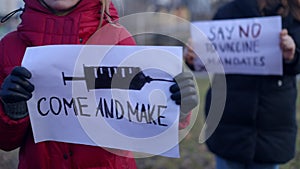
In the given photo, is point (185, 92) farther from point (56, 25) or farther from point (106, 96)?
point (56, 25)

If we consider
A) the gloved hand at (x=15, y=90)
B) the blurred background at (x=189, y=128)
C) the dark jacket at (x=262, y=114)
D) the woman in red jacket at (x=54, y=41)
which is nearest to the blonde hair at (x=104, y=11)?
the woman in red jacket at (x=54, y=41)

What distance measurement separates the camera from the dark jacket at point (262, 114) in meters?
3.03

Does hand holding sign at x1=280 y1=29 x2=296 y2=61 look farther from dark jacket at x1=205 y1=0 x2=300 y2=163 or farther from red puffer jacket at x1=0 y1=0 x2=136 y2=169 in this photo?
red puffer jacket at x1=0 y1=0 x2=136 y2=169

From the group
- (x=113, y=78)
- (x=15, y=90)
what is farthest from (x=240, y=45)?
(x=15, y=90)

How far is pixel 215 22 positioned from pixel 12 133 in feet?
6.37

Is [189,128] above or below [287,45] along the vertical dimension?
above

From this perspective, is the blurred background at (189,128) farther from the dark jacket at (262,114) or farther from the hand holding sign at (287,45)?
the hand holding sign at (287,45)

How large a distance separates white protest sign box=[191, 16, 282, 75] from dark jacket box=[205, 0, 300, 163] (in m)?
0.07

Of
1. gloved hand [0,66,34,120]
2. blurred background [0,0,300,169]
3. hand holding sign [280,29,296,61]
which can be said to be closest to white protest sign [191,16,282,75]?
hand holding sign [280,29,296,61]

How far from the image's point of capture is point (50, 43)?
1937mm

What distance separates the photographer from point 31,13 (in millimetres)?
1944

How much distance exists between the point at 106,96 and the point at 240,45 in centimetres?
166

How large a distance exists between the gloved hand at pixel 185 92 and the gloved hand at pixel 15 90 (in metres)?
0.52

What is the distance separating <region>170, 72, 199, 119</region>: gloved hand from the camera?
175cm
